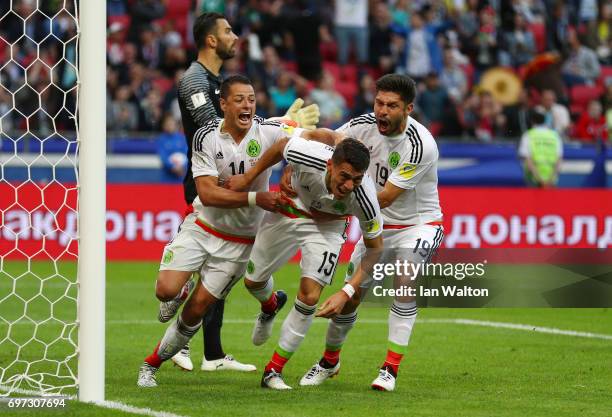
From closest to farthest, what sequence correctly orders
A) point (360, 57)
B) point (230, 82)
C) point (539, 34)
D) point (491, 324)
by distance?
point (230, 82), point (491, 324), point (360, 57), point (539, 34)

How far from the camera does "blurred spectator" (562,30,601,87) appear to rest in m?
23.5

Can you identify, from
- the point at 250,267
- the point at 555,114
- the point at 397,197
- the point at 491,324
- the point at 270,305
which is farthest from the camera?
the point at 555,114

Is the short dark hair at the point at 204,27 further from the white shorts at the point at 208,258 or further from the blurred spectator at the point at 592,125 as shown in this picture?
the blurred spectator at the point at 592,125

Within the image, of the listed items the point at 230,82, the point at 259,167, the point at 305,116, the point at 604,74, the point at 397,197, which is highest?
the point at 230,82

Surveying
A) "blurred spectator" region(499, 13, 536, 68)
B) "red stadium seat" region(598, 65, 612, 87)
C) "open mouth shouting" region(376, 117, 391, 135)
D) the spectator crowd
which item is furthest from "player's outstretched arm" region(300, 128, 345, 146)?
"red stadium seat" region(598, 65, 612, 87)

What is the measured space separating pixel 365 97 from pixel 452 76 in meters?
2.34

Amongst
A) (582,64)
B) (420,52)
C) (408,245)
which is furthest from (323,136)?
(582,64)

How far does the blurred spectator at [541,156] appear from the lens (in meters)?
19.3

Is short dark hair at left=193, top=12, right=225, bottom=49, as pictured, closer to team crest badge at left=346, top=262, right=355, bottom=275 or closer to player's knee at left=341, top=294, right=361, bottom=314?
team crest badge at left=346, top=262, right=355, bottom=275

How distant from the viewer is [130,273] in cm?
1584

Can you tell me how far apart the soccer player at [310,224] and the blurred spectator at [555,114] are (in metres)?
12.8

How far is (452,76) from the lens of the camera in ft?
74.3

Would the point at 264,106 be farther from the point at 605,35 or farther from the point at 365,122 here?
the point at 365,122

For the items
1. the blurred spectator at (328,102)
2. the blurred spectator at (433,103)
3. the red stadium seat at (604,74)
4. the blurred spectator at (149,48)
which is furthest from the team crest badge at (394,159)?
the red stadium seat at (604,74)
